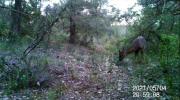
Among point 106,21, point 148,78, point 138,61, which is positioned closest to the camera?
point 148,78

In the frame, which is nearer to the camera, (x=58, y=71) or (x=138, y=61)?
(x=58, y=71)

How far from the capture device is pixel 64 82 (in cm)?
630

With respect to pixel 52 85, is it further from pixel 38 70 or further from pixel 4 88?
pixel 4 88

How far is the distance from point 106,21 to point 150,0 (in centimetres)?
1028

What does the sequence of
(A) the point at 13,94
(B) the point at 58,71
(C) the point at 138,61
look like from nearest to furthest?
(A) the point at 13,94, (B) the point at 58,71, (C) the point at 138,61

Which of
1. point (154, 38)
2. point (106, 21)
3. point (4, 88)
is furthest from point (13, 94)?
point (106, 21)
